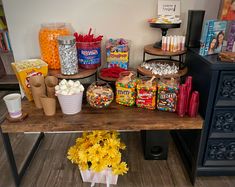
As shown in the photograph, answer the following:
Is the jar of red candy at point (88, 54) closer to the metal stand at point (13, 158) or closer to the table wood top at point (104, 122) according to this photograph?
the table wood top at point (104, 122)

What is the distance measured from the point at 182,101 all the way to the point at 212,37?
1.48 ft

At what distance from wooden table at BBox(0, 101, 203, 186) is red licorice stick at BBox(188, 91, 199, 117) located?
1.3 inches

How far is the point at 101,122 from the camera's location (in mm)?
1266

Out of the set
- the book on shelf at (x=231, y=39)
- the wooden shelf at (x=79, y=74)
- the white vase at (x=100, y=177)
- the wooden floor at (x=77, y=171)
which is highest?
the book on shelf at (x=231, y=39)

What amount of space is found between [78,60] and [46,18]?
0.43 m

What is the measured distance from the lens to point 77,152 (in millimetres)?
1499

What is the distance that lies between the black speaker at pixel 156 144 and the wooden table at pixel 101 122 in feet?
1.15

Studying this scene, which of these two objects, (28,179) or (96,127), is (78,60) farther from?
(28,179)

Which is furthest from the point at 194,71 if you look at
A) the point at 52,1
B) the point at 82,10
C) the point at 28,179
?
the point at 28,179

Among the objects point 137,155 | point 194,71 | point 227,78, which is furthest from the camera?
point 137,155

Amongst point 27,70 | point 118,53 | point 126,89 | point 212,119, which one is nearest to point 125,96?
point 126,89

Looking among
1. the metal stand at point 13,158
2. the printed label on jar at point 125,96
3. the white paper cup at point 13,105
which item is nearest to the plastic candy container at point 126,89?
the printed label on jar at point 125,96

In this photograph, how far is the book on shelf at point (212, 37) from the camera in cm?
130

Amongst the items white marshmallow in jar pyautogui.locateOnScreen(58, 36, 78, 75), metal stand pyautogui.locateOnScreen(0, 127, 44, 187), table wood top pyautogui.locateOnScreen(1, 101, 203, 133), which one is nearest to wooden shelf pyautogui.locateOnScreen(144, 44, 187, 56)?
table wood top pyautogui.locateOnScreen(1, 101, 203, 133)
